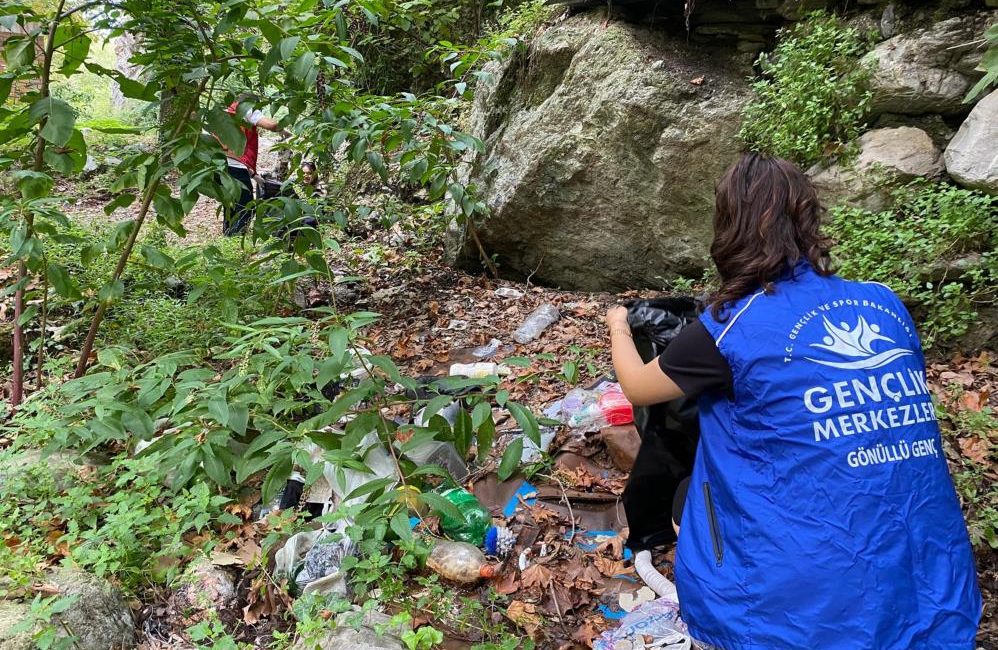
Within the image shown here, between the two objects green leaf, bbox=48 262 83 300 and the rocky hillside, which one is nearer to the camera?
green leaf, bbox=48 262 83 300

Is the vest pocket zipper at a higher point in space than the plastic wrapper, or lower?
higher

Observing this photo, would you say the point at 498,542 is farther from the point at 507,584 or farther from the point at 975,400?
the point at 975,400

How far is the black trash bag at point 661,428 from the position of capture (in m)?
2.34

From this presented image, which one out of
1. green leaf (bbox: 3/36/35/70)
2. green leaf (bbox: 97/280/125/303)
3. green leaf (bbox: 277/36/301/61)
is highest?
green leaf (bbox: 277/36/301/61)

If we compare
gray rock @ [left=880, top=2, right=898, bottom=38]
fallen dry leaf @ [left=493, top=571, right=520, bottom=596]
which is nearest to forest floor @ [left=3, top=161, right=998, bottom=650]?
fallen dry leaf @ [left=493, top=571, right=520, bottom=596]

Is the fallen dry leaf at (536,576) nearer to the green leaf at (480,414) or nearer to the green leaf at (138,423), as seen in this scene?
the green leaf at (480,414)

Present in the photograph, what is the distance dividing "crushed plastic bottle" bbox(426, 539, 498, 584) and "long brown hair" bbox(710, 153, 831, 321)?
1.49m

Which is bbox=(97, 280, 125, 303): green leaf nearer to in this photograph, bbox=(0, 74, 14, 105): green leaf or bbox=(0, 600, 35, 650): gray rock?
bbox=(0, 74, 14, 105): green leaf

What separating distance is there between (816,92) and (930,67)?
25.3 inches

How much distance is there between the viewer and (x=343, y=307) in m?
5.87

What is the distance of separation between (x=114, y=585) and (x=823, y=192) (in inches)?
176

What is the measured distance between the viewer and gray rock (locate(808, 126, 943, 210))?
374 centimetres

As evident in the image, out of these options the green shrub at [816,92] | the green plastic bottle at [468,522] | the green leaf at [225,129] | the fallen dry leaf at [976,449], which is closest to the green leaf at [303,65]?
the green leaf at [225,129]

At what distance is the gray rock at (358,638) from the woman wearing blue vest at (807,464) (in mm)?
978
